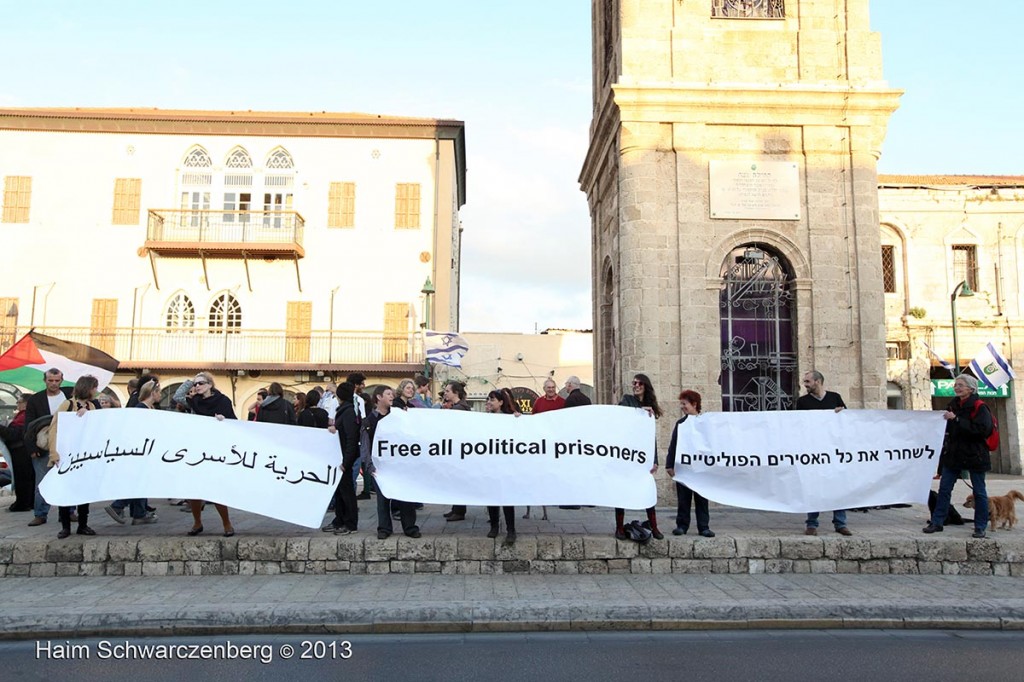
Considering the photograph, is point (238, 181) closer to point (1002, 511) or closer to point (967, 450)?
point (967, 450)

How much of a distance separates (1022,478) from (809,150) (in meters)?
17.0

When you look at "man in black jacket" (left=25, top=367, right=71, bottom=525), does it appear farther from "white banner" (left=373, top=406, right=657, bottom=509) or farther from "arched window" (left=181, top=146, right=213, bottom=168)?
"arched window" (left=181, top=146, right=213, bottom=168)

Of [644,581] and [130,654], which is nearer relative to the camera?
[130,654]

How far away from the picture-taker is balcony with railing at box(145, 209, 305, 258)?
26891mm

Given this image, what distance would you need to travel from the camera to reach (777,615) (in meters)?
6.23

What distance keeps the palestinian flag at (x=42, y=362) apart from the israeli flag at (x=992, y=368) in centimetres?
2149

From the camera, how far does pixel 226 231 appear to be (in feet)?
89.0

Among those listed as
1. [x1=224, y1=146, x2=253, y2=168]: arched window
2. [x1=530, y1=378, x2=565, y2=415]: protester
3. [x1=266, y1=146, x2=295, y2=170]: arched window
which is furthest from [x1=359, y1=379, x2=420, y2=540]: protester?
[x1=224, y1=146, x2=253, y2=168]: arched window

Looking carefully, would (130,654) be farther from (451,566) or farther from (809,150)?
(809,150)

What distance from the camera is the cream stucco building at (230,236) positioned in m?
26.9

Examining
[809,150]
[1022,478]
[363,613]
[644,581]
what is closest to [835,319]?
[809,150]

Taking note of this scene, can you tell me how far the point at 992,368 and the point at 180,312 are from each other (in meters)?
26.1

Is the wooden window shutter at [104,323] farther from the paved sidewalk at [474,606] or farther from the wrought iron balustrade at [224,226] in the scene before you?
the paved sidewalk at [474,606]

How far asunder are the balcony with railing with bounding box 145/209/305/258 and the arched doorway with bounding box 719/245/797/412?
1819cm
